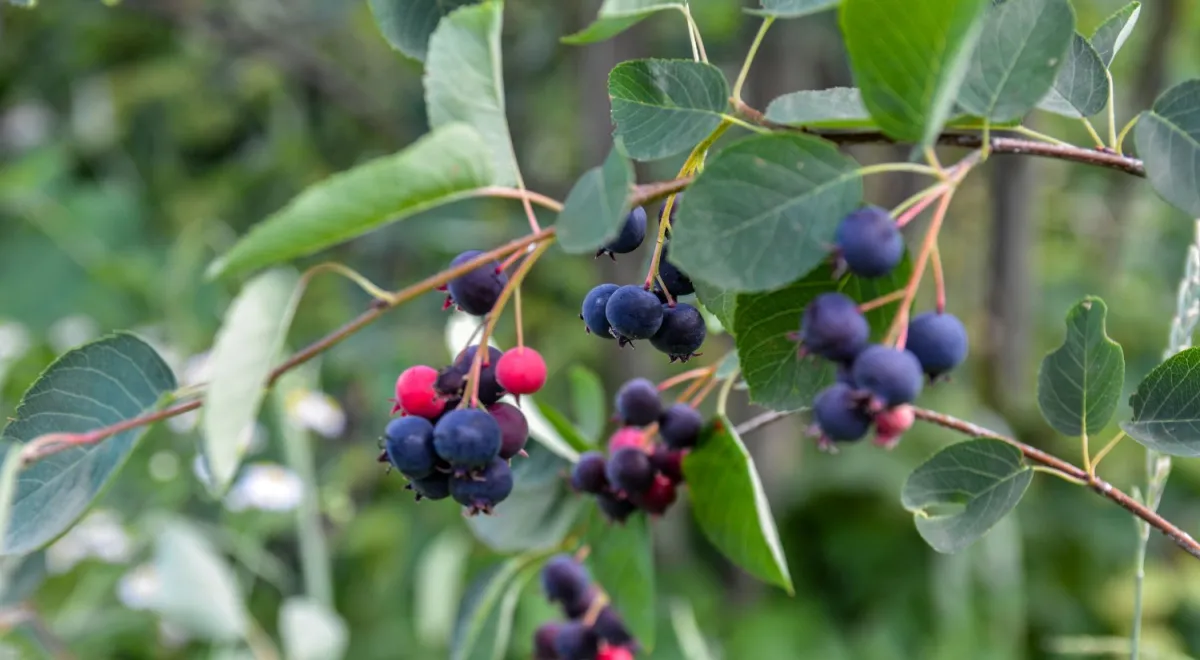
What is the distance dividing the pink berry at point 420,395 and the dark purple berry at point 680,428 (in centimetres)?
16

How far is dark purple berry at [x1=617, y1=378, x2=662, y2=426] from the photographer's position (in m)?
0.54

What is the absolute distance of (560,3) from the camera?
2.36m

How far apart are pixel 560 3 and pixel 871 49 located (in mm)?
2170

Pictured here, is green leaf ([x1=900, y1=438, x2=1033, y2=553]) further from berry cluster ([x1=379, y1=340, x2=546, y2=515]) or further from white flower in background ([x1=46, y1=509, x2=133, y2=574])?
white flower in background ([x1=46, y1=509, x2=133, y2=574])

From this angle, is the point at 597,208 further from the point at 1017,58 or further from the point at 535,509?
the point at 535,509

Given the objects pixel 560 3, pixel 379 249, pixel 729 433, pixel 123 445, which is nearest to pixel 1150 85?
pixel 560 3

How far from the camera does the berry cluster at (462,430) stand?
0.37 meters

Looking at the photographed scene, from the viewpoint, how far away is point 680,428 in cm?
53

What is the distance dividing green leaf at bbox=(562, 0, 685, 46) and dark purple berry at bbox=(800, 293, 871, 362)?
0.11m

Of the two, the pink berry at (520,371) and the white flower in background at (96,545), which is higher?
the pink berry at (520,371)

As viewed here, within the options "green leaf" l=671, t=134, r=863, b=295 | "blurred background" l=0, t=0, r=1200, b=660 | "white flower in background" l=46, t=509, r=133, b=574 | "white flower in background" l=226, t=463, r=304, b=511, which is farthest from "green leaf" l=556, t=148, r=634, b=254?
"white flower in background" l=46, t=509, r=133, b=574

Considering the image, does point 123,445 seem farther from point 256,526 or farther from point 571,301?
point 571,301

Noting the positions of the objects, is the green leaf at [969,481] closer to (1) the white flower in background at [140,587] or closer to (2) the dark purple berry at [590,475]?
(2) the dark purple berry at [590,475]

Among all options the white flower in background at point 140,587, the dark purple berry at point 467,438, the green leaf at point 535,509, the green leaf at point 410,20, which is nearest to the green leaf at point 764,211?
A: the dark purple berry at point 467,438
